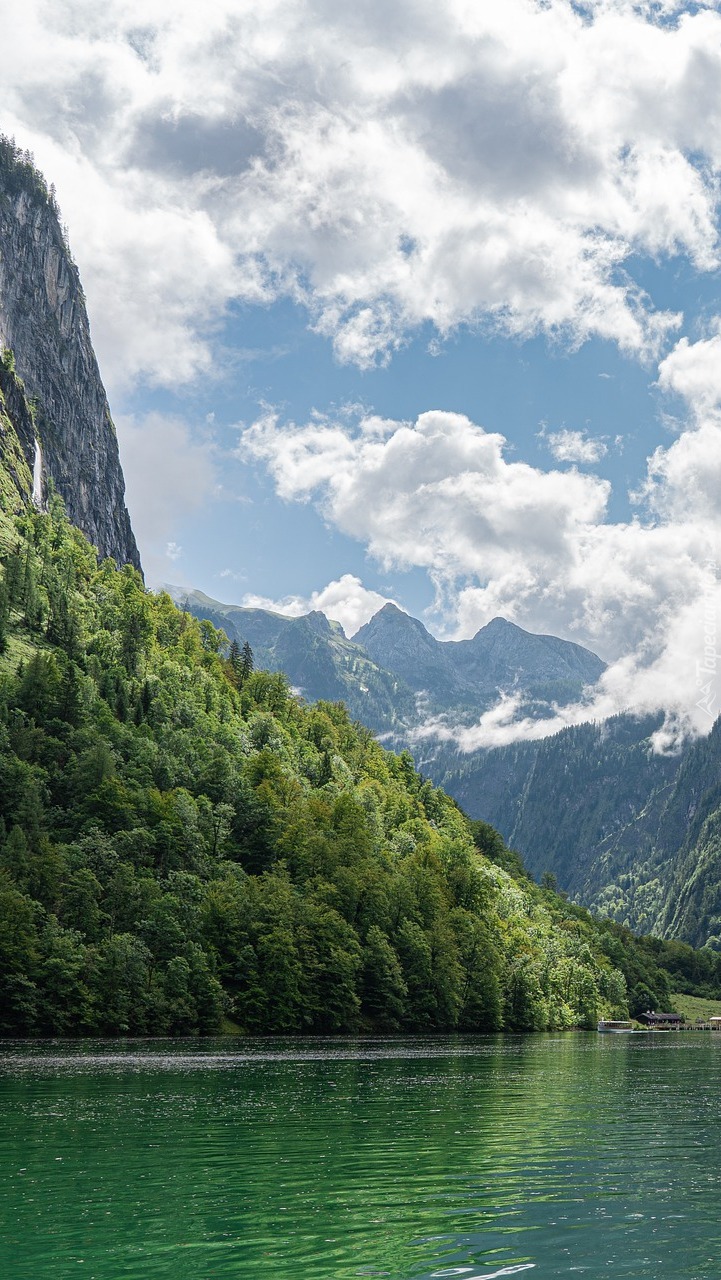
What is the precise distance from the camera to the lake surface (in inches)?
1080

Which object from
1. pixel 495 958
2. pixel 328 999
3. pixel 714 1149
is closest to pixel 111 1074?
pixel 714 1149

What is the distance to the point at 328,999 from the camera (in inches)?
6412

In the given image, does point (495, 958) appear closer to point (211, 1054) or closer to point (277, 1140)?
point (211, 1054)

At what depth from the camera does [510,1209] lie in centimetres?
3328

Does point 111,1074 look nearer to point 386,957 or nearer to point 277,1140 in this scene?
point 277,1140

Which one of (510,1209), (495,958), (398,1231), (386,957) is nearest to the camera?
(398,1231)

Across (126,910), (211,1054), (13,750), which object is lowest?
(211,1054)

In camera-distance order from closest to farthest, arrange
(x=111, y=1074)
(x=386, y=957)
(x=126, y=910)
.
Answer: (x=111, y=1074) < (x=126, y=910) < (x=386, y=957)

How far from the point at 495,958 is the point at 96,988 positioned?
263 ft

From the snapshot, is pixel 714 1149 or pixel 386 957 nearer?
pixel 714 1149

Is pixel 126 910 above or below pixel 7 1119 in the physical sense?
above

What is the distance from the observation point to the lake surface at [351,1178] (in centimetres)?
2742

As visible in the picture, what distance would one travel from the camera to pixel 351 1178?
1528 inches

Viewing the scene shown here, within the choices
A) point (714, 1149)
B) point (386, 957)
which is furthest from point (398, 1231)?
point (386, 957)
